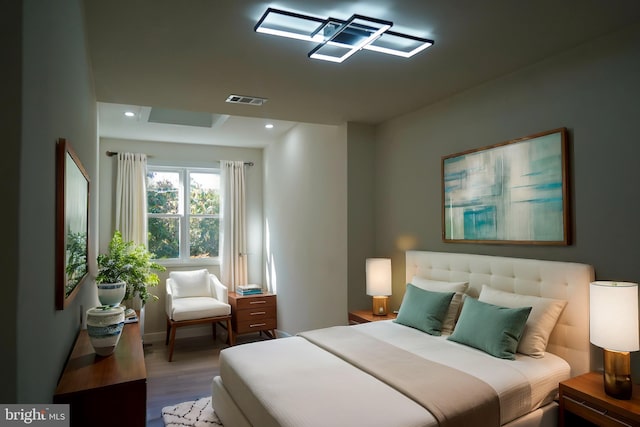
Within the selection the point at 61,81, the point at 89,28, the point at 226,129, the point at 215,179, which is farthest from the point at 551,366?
the point at 215,179

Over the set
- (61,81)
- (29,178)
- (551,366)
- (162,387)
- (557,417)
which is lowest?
(162,387)

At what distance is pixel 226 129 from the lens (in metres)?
5.07

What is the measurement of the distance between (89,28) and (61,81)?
0.89 metres

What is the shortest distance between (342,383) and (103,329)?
128 cm

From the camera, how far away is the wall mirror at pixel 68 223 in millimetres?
1528

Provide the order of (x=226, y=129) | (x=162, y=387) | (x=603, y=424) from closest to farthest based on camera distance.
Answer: (x=603, y=424) < (x=162, y=387) < (x=226, y=129)

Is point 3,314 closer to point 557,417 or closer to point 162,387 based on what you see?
point 557,417

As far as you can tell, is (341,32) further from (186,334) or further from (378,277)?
(186,334)

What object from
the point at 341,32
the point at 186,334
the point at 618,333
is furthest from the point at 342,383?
the point at 186,334

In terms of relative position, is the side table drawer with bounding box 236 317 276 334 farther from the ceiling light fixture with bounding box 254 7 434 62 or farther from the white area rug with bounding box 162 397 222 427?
the ceiling light fixture with bounding box 254 7 434 62

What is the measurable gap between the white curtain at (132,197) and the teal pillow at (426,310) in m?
3.85

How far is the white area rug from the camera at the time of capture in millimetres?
3055

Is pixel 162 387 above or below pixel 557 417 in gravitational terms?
below

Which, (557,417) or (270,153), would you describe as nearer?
(557,417)
